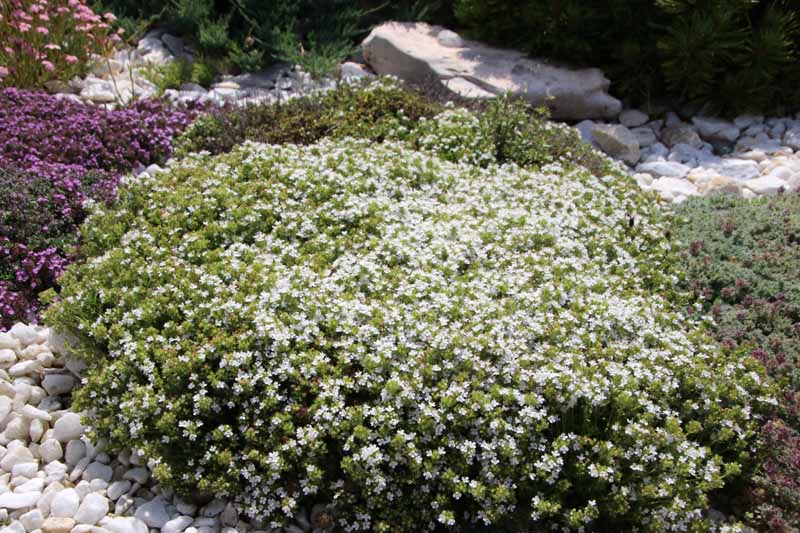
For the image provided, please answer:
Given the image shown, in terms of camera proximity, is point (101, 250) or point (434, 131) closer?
point (101, 250)

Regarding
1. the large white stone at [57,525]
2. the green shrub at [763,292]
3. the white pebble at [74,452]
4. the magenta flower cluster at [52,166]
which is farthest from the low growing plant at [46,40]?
the green shrub at [763,292]

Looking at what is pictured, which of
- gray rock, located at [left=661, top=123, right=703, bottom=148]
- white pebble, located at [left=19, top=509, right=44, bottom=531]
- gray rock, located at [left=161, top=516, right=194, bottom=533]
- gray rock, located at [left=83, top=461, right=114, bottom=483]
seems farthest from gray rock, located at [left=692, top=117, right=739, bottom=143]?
white pebble, located at [left=19, top=509, right=44, bottom=531]

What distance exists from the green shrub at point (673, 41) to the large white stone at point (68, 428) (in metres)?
6.61

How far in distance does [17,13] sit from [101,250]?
3869 mm

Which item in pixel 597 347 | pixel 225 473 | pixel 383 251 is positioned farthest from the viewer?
pixel 383 251

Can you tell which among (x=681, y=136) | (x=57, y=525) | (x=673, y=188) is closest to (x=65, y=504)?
(x=57, y=525)

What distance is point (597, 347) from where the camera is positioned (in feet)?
13.3

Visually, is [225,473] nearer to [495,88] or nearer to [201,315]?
[201,315]

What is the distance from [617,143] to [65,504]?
6.02m

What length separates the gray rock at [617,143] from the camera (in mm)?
7496

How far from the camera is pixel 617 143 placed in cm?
749

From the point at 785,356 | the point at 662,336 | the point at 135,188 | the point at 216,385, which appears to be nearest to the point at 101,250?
the point at 135,188

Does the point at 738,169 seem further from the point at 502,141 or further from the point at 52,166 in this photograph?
the point at 52,166

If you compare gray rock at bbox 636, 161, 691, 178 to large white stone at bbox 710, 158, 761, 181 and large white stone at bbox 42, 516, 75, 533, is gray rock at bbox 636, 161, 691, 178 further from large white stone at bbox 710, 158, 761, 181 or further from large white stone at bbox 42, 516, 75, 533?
large white stone at bbox 42, 516, 75, 533
